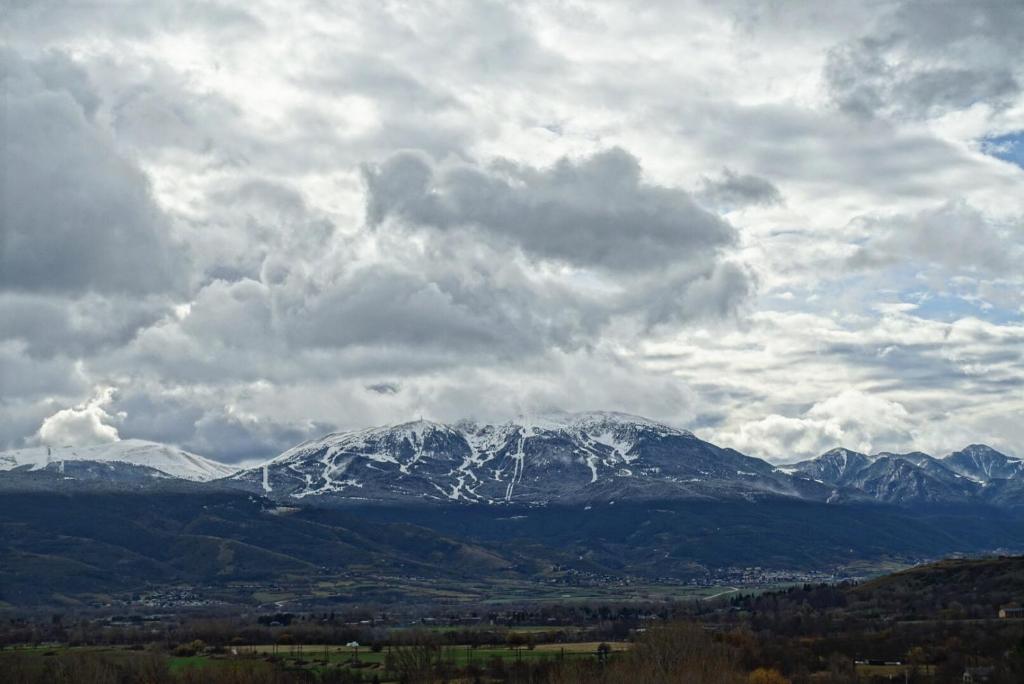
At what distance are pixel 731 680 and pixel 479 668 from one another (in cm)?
5471

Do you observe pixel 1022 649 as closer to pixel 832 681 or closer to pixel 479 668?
pixel 832 681

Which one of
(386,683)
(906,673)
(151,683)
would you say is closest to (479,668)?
(386,683)

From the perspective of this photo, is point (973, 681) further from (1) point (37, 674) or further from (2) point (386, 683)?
(1) point (37, 674)

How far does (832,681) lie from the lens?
175375 mm

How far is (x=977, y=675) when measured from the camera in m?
178

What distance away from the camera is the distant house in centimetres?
17288

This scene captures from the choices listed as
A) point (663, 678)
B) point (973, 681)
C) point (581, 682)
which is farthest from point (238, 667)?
point (973, 681)

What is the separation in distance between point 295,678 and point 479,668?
2720cm

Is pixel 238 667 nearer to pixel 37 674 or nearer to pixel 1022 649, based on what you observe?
pixel 37 674

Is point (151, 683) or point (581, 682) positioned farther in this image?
point (151, 683)

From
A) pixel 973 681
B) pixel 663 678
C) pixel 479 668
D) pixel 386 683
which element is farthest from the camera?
pixel 479 668

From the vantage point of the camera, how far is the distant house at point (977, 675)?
17288 centimetres

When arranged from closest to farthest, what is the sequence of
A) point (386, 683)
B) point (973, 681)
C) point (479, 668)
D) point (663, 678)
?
point (663, 678) < point (973, 681) < point (386, 683) < point (479, 668)

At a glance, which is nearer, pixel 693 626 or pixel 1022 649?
pixel 1022 649
